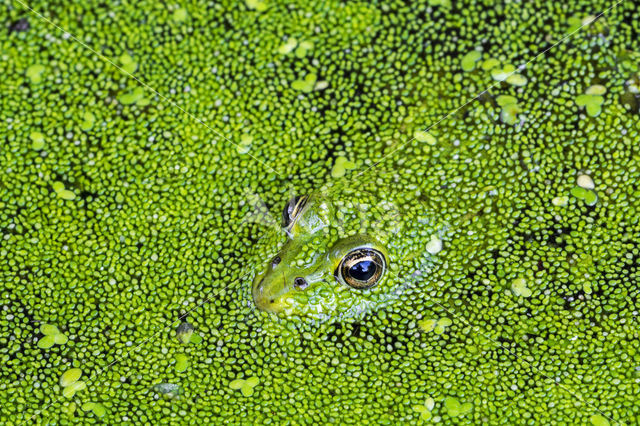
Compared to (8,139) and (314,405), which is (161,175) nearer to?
(8,139)

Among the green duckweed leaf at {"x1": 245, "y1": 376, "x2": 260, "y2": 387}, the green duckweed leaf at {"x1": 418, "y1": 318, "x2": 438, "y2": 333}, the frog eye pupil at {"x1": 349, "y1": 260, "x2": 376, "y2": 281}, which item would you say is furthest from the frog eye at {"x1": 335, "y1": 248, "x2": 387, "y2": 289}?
the green duckweed leaf at {"x1": 245, "y1": 376, "x2": 260, "y2": 387}

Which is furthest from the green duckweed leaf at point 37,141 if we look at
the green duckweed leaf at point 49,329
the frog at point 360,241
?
the frog at point 360,241

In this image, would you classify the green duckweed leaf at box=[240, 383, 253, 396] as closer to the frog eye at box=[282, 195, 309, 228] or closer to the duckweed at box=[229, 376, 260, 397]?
the duckweed at box=[229, 376, 260, 397]

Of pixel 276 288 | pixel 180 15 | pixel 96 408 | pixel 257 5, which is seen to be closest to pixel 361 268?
pixel 276 288

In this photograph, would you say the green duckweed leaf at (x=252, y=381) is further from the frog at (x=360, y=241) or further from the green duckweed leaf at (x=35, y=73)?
the green duckweed leaf at (x=35, y=73)

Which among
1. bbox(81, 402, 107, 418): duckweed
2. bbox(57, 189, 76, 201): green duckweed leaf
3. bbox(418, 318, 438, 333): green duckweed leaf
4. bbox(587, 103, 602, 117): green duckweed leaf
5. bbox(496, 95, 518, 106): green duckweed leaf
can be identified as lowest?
bbox(81, 402, 107, 418): duckweed

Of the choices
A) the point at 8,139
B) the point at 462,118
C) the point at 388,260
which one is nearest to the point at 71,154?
the point at 8,139
